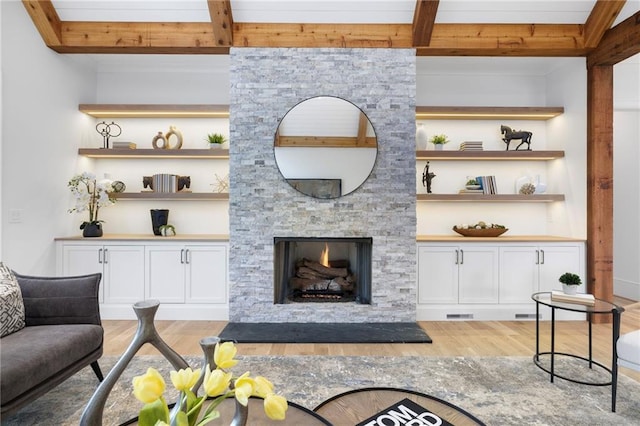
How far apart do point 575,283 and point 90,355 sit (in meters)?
3.40

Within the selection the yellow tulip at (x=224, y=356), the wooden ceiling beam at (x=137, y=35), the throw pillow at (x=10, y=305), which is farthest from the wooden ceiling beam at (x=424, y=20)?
the throw pillow at (x=10, y=305)

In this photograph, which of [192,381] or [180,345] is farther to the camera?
[180,345]

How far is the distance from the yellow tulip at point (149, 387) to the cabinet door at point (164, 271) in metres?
3.34

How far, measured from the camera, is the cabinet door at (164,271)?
3816 mm

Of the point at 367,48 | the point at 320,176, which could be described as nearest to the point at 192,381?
the point at 320,176

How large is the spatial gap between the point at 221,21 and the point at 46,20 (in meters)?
1.73

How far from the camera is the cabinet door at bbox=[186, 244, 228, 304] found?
3.83 metres

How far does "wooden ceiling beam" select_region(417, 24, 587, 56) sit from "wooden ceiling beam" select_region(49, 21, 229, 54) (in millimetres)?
2316

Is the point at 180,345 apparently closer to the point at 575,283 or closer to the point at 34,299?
the point at 34,299

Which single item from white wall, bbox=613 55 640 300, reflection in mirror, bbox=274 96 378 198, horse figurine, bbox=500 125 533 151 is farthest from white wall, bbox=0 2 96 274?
white wall, bbox=613 55 640 300

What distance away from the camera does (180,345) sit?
3154mm

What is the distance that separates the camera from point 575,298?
2521mm

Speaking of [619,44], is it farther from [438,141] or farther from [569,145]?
[438,141]

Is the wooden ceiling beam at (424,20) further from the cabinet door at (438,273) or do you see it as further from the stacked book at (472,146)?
the cabinet door at (438,273)
